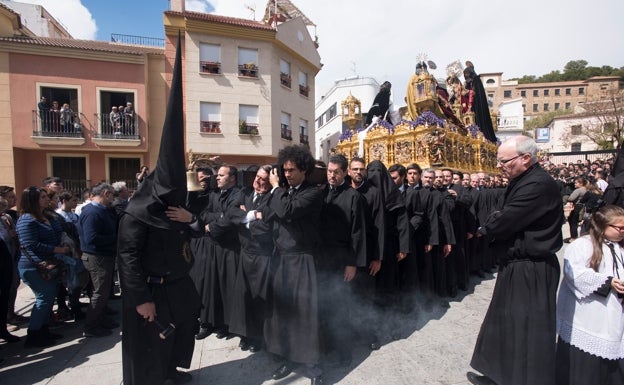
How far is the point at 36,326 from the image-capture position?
400 centimetres

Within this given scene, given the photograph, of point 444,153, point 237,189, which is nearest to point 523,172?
point 237,189

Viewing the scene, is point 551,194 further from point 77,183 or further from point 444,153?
point 77,183

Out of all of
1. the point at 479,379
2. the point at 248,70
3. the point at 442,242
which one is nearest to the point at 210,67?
the point at 248,70

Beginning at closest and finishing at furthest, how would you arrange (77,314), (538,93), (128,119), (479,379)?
(479,379) → (77,314) → (128,119) → (538,93)

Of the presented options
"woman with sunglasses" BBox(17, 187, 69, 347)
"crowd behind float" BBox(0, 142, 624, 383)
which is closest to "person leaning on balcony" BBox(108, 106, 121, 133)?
"crowd behind float" BBox(0, 142, 624, 383)

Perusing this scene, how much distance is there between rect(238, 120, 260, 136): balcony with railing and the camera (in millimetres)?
18156

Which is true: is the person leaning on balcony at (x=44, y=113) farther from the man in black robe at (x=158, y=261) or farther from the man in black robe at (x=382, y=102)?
the man in black robe at (x=158, y=261)

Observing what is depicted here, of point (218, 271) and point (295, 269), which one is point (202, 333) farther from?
point (295, 269)

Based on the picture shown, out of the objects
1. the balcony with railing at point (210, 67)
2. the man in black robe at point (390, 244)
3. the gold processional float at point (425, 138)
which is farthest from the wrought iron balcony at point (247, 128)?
the man in black robe at point (390, 244)

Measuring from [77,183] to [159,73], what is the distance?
7.08 meters

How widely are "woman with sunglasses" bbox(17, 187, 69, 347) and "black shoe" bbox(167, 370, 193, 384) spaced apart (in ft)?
7.06

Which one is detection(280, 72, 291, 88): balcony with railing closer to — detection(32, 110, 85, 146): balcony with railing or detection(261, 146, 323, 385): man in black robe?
detection(32, 110, 85, 146): balcony with railing

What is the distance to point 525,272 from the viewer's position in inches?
110

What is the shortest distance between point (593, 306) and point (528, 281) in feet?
1.50
